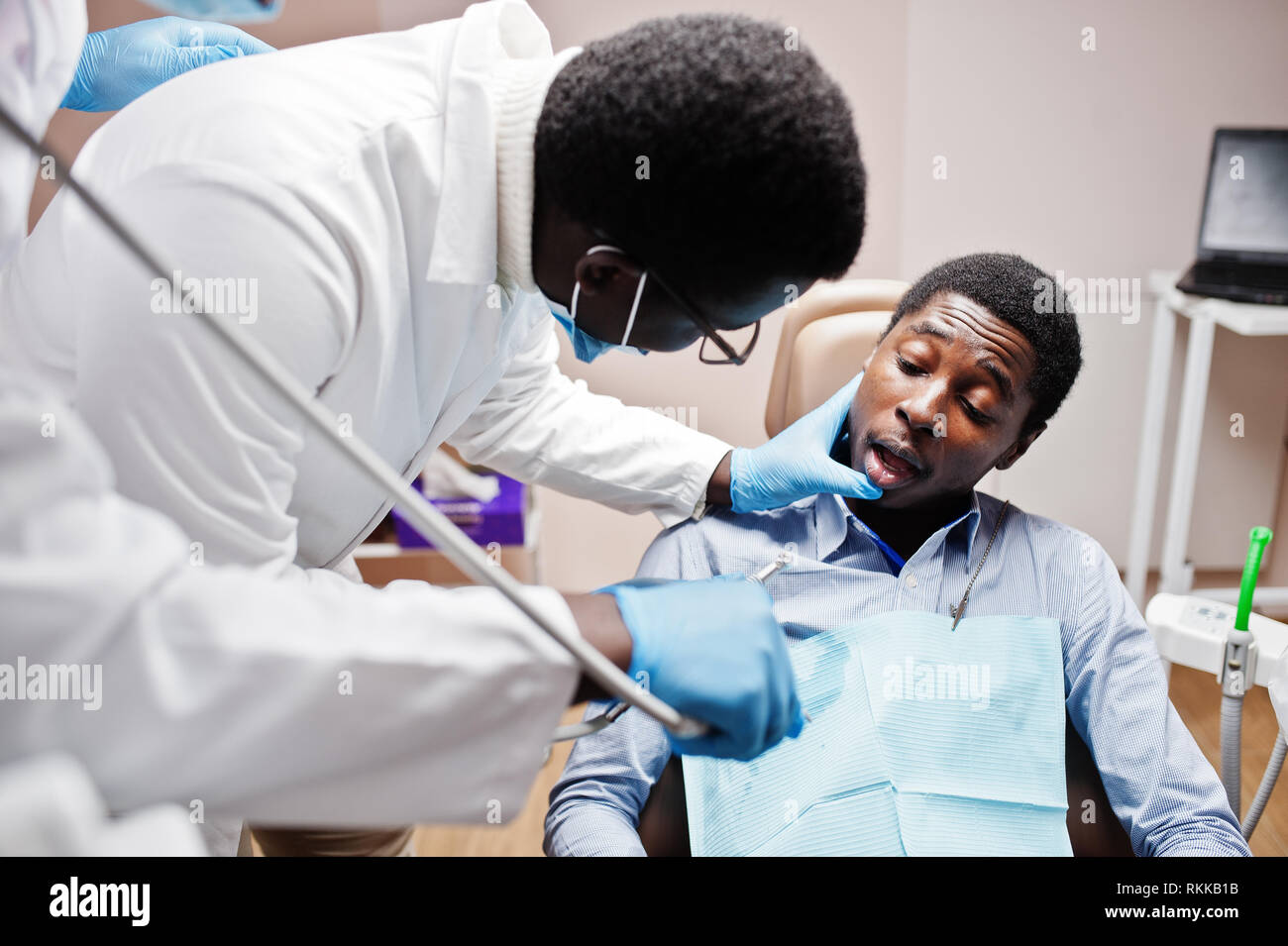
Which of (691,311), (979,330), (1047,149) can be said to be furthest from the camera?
(1047,149)

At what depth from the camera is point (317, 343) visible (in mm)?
768

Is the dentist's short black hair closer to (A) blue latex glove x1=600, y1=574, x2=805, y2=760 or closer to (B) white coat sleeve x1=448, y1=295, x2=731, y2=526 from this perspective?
(A) blue latex glove x1=600, y1=574, x2=805, y2=760

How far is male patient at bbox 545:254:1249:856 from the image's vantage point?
3.64 ft

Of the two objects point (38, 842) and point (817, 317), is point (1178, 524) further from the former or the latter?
point (38, 842)

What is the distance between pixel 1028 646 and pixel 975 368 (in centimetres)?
36

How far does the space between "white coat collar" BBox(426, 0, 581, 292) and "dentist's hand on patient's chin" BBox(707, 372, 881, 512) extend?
513 mm

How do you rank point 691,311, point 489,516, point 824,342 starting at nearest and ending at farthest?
point 691,311 → point 824,342 → point 489,516

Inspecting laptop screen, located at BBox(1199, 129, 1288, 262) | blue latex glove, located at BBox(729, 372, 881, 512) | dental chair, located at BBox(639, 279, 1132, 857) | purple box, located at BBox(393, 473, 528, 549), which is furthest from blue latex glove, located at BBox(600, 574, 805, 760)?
laptop screen, located at BBox(1199, 129, 1288, 262)

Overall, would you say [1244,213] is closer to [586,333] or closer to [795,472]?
[795,472]

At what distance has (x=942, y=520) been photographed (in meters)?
1.34

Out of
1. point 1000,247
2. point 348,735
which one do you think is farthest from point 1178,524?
point 348,735

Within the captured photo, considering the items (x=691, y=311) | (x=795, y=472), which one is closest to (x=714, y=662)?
(x=691, y=311)

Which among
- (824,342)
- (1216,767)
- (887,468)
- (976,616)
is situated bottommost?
(1216,767)

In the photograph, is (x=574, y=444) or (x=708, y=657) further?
(x=574, y=444)
